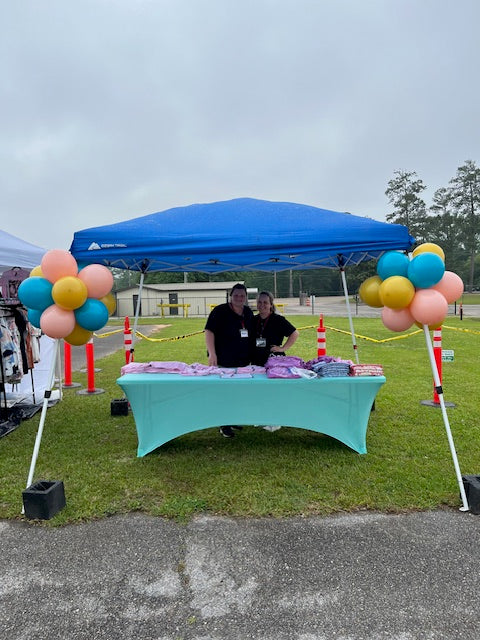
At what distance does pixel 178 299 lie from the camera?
1393 inches

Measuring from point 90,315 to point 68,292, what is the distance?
0.27 metres

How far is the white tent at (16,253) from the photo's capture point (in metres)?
5.58

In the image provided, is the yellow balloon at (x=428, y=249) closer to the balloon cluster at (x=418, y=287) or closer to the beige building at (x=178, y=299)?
the balloon cluster at (x=418, y=287)

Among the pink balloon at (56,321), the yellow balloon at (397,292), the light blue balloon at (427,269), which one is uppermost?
the light blue balloon at (427,269)

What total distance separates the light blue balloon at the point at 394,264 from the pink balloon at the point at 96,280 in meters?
2.33

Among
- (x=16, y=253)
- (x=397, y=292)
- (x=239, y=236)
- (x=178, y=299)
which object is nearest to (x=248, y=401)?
(x=239, y=236)

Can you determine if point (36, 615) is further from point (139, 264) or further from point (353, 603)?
point (139, 264)

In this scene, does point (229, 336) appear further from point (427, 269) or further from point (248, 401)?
point (427, 269)

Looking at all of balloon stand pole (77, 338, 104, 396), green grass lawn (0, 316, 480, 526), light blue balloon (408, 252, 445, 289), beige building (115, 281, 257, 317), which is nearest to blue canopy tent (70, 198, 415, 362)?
light blue balloon (408, 252, 445, 289)

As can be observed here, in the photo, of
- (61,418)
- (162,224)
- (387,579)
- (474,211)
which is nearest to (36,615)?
(387,579)

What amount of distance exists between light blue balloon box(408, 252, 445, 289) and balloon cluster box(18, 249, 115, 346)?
2.51 m

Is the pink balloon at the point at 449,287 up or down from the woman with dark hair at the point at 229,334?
up

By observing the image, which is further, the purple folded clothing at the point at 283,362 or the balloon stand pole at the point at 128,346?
the balloon stand pole at the point at 128,346

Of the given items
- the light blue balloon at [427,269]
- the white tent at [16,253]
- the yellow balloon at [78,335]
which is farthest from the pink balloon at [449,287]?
the white tent at [16,253]
